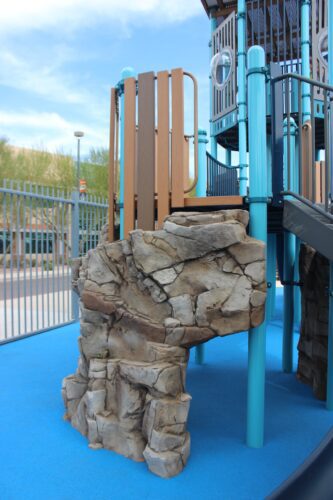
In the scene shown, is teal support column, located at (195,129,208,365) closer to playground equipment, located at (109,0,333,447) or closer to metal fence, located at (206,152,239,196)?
metal fence, located at (206,152,239,196)

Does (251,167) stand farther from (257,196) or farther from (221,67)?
(221,67)

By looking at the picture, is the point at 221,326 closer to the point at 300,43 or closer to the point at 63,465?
the point at 63,465

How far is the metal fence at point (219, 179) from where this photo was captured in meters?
5.79

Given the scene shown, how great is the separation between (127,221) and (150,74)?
1295 mm

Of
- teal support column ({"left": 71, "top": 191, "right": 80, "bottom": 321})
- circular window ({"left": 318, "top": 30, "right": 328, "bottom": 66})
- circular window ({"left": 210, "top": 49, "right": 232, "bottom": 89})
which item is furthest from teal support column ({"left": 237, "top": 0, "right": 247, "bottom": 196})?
teal support column ({"left": 71, "top": 191, "right": 80, "bottom": 321})

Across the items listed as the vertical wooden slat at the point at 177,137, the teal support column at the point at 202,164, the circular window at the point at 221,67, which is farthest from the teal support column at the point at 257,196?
the circular window at the point at 221,67

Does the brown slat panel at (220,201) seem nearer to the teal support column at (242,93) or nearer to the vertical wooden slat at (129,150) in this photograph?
the vertical wooden slat at (129,150)

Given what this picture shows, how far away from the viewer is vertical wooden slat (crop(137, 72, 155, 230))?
11.4ft

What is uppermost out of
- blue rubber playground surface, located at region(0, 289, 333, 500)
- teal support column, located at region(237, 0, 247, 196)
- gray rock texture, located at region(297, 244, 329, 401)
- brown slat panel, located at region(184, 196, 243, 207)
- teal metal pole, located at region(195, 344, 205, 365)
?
teal support column, located at region(237, 0, 247, 196)

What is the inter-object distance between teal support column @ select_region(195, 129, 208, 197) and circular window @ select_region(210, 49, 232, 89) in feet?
14.0

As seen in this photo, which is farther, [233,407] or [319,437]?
[233,407]

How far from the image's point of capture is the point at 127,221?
140 inches

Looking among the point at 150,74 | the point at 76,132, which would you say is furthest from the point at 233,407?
the point at 76,132

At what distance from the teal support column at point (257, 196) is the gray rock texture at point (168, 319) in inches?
7.5
